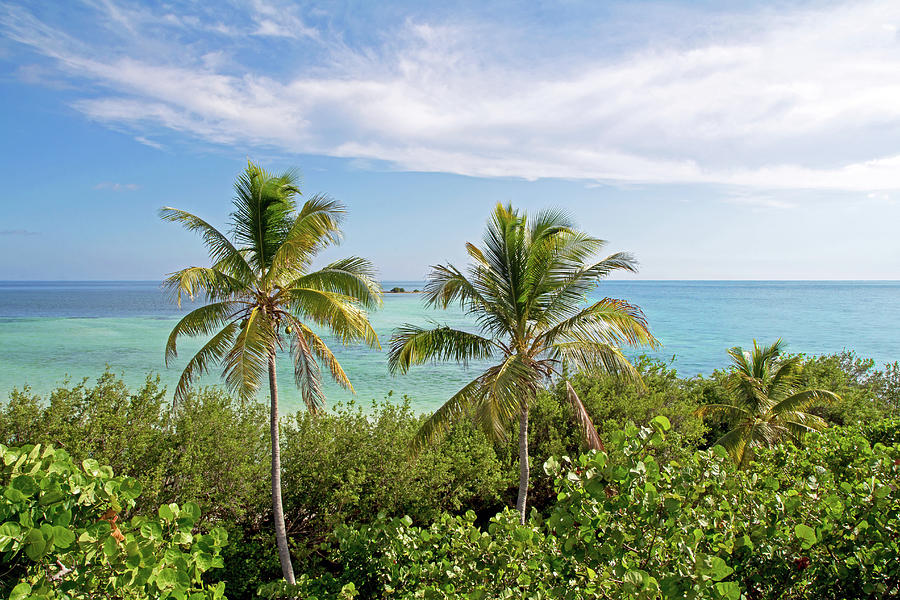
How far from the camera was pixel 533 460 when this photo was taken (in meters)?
14.7

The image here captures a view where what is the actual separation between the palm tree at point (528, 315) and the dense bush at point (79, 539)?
6.75 m

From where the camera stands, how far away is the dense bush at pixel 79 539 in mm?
3010

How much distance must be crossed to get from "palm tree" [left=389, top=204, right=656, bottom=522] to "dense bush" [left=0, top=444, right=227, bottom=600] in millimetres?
6747

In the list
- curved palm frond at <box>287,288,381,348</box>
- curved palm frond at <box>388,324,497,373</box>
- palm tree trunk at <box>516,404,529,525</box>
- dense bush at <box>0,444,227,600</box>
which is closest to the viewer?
dense bush at <box>0,444,227,600</box>

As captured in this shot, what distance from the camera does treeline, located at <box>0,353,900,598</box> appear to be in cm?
374

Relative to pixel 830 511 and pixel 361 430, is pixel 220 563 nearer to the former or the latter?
pixel 830 511

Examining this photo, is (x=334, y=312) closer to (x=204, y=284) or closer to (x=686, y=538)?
(x=204, y=284)

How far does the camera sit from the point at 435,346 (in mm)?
10312

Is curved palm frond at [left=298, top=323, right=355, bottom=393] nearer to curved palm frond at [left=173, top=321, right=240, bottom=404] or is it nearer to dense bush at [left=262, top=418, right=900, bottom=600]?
curved palm frond at [left=173, top=321, right=240, bottom=404]

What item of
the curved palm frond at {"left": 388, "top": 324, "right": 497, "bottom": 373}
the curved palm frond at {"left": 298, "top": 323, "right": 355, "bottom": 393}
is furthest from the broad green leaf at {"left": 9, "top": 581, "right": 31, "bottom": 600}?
the curved palm frond at {"left": 388, "top": 324, "right": 497, "bottom": 373}

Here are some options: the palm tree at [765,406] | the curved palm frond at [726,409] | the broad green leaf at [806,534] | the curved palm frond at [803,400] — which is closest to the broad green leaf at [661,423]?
the broad green leaf at [806,534]

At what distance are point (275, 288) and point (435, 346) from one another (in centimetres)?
321

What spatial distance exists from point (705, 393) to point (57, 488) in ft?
76.5

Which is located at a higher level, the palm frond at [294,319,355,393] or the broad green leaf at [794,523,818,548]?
the palm frond at [294,319,355,393]
